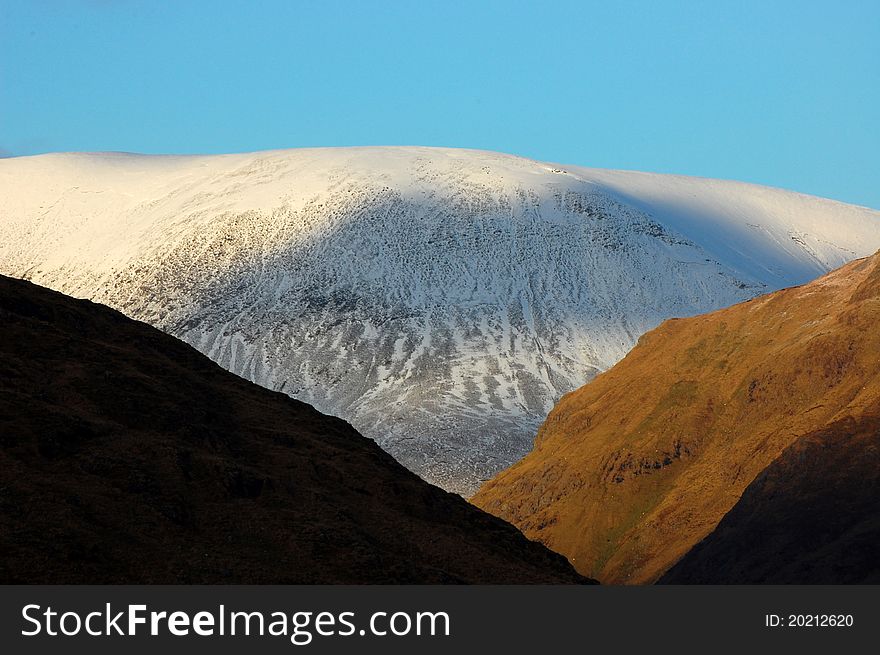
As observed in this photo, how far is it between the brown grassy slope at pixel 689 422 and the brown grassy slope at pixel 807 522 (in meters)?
2.69

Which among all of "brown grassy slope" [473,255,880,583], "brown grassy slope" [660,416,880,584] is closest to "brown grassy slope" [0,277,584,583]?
"brown grassy slope" [660,416,880,584]

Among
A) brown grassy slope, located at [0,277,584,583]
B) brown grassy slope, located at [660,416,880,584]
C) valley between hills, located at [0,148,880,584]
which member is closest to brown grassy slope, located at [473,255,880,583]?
valley between hills, located at [0,148,880,584]

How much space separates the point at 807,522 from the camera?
6156 centimetres

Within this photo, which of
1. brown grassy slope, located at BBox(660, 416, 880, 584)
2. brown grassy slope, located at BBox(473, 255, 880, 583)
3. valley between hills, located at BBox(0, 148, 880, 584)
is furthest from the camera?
brown grassy slope, located at BBox(473, 255, 880, 583)

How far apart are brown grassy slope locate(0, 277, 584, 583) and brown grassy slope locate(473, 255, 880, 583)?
2841cm

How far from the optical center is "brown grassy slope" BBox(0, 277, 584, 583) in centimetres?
3356

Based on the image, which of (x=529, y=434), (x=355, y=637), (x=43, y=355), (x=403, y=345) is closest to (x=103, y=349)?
(x=43, y=355)

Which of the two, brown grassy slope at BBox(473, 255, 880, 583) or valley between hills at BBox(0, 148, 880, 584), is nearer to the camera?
valley between hills at BBox(0, 148, 880, 584)

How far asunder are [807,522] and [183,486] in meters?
33.2

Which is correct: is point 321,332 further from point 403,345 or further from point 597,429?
point 597,429

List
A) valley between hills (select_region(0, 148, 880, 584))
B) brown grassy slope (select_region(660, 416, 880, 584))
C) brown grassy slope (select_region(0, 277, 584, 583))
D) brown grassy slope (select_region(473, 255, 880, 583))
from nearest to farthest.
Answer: brown grassy slope (select_region(0, 277, 584, 583)), valley between hills (select_region(0, 148, 880, 584)), brown grassy slope (select_region(660, 416, 880, 584)), brown grassy slope (select_region(473, 255, 880, 583))

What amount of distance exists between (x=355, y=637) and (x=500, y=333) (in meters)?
162

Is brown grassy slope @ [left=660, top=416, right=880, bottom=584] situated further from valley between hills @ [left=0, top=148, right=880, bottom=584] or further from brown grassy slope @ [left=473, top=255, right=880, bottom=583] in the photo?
brown grassy slope @ [left=473, top=255, right=880, bottom=583]

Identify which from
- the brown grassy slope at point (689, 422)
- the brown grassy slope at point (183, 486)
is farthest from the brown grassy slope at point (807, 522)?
the brown grassy slope at point (183, 486)
